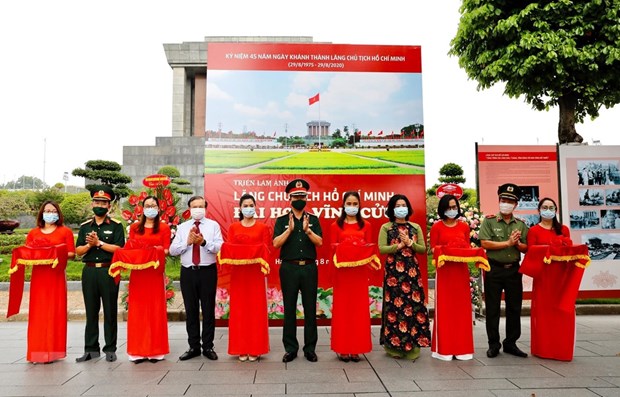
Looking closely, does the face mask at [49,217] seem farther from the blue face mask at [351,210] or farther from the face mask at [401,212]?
the face mask at [401,212]

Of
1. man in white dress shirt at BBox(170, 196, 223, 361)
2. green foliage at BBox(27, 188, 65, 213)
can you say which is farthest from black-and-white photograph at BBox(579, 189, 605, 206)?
green foliage at BBox(27, 188, 65, 213)

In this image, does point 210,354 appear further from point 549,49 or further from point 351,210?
point 549,49

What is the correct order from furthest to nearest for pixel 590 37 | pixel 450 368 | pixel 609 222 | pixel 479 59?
pixel 479 59, pixel 590 37, pixel 609 222, pixel 450 368

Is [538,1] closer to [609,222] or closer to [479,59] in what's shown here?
[479,59]

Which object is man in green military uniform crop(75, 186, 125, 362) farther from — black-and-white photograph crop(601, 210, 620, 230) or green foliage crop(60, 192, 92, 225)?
green foliage crop(60, 192, 92, 225)

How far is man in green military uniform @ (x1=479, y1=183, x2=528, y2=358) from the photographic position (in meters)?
4.75

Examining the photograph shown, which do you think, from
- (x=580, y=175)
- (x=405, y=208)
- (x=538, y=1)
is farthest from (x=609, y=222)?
(x=405, y=208)

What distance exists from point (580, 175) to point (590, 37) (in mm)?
2851

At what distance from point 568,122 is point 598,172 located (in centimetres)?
214

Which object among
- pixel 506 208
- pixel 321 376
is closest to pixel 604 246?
pixel 506 208

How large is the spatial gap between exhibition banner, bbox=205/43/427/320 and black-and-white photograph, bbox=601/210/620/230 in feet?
11.3

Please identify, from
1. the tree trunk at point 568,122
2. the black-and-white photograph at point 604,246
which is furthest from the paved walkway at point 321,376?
the tree trunk at point 568,122

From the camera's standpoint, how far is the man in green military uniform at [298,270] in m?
4.56

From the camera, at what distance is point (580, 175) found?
7.29 m
